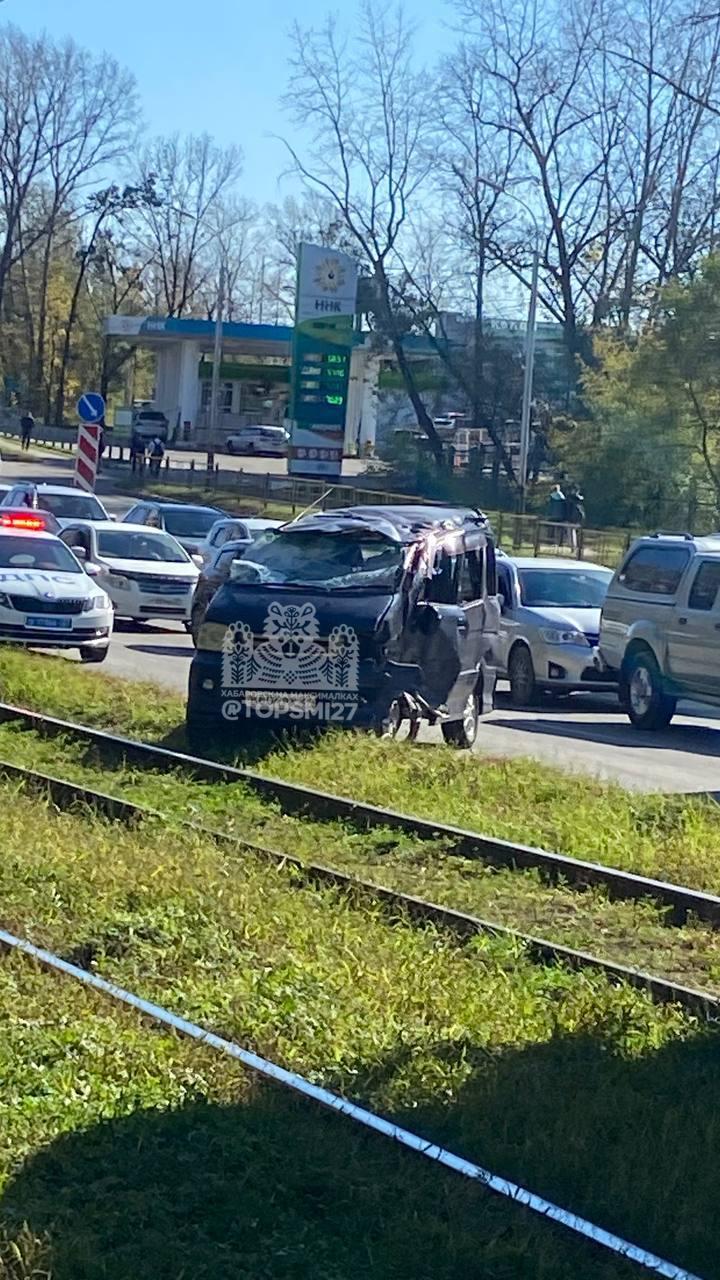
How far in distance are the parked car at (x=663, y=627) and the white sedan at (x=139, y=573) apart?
8672 millimetres

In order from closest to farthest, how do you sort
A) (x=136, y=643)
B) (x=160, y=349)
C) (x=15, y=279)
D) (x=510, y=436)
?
(x=136, y=643) → (x=510, y=436) → (x=160, y=349) → (x=15, y=279)

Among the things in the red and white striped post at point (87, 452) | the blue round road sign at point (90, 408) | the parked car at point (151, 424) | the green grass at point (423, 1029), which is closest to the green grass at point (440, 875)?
the green grass at point (423, 1029)

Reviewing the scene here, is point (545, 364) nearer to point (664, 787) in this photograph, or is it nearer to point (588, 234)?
point (588, 234)

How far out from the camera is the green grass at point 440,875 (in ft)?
27.5

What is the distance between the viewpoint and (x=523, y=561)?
23.4 metres

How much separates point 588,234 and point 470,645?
47853 millimetres

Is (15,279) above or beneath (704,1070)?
above

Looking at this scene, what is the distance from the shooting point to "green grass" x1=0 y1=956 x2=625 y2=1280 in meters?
4.68

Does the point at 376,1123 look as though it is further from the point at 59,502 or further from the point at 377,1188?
the point at 59,502

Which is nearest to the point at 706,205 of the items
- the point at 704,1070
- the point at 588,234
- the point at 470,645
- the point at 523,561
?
the point at 588,234

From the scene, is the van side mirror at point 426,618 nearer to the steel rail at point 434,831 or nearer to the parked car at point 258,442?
the steel rail at point 434,831

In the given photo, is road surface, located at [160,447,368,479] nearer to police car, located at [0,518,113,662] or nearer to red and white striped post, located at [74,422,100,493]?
red and white striped post, located at [74,422,100,493]

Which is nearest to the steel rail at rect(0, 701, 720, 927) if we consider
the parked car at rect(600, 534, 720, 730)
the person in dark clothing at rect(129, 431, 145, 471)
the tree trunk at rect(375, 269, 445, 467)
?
the parked car at rect(600, 534, 720, 730)

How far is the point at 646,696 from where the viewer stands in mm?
18219
